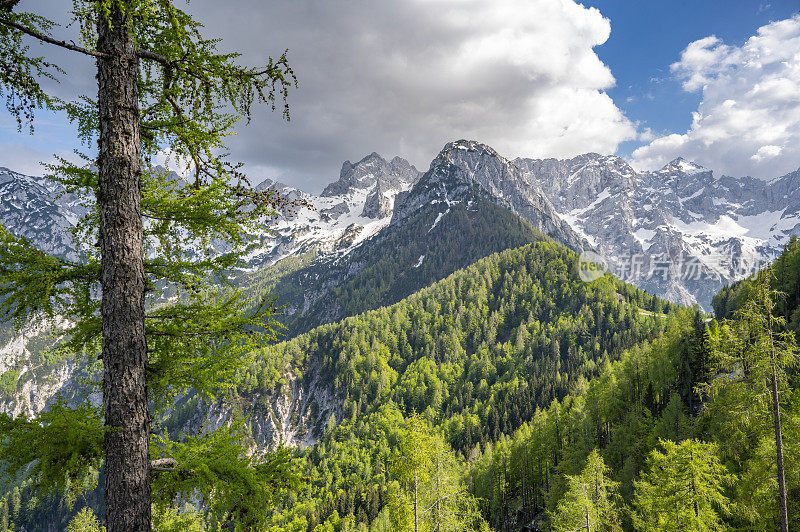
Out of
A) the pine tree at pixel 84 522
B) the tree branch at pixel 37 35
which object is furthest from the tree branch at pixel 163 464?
the pine tree at pixel 84 522

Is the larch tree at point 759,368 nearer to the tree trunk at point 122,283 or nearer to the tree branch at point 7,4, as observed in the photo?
the tree trunk at point 122,283

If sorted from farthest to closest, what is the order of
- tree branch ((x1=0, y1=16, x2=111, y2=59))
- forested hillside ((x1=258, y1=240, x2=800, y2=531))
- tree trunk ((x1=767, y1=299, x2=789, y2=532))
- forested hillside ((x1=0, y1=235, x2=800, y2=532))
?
1. forested hillside ((x1=258, y1=240, x2=800, y2=531))
2. forested hillside ((x1=0, y1=235, x2=800, y2=532))
3. tree trunk ((x1=767, y1=299, x2=789, y2=532))
4. tree branch ((x1=0, y1=16, x2=111, y2=59))

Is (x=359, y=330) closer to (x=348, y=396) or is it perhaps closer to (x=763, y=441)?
(x=348, y=396)

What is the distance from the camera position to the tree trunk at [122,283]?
5.43 meters

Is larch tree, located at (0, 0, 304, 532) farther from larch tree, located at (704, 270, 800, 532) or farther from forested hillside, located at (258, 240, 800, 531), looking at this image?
larch tree, located at (704, 270, 800, 532)

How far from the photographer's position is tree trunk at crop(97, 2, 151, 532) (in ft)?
17.8

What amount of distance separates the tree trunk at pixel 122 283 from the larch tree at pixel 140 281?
0.06 ft

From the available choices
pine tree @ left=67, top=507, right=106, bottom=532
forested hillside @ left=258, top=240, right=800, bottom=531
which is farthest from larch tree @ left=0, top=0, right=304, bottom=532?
pine tree @ left=67, top=507, right=106, bottom=532

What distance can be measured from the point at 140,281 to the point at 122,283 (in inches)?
9.2

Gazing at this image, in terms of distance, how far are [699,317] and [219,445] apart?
84.6 meters

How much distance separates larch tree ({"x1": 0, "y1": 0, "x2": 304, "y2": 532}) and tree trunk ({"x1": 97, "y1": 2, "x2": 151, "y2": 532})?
0.02 meters

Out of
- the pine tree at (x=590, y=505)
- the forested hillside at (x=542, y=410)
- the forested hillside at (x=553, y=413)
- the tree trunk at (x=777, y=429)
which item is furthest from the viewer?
the pine tree at (x=590, y=505)

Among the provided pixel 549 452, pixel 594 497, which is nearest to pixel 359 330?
pixel 549 452

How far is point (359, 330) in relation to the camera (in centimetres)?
17938
